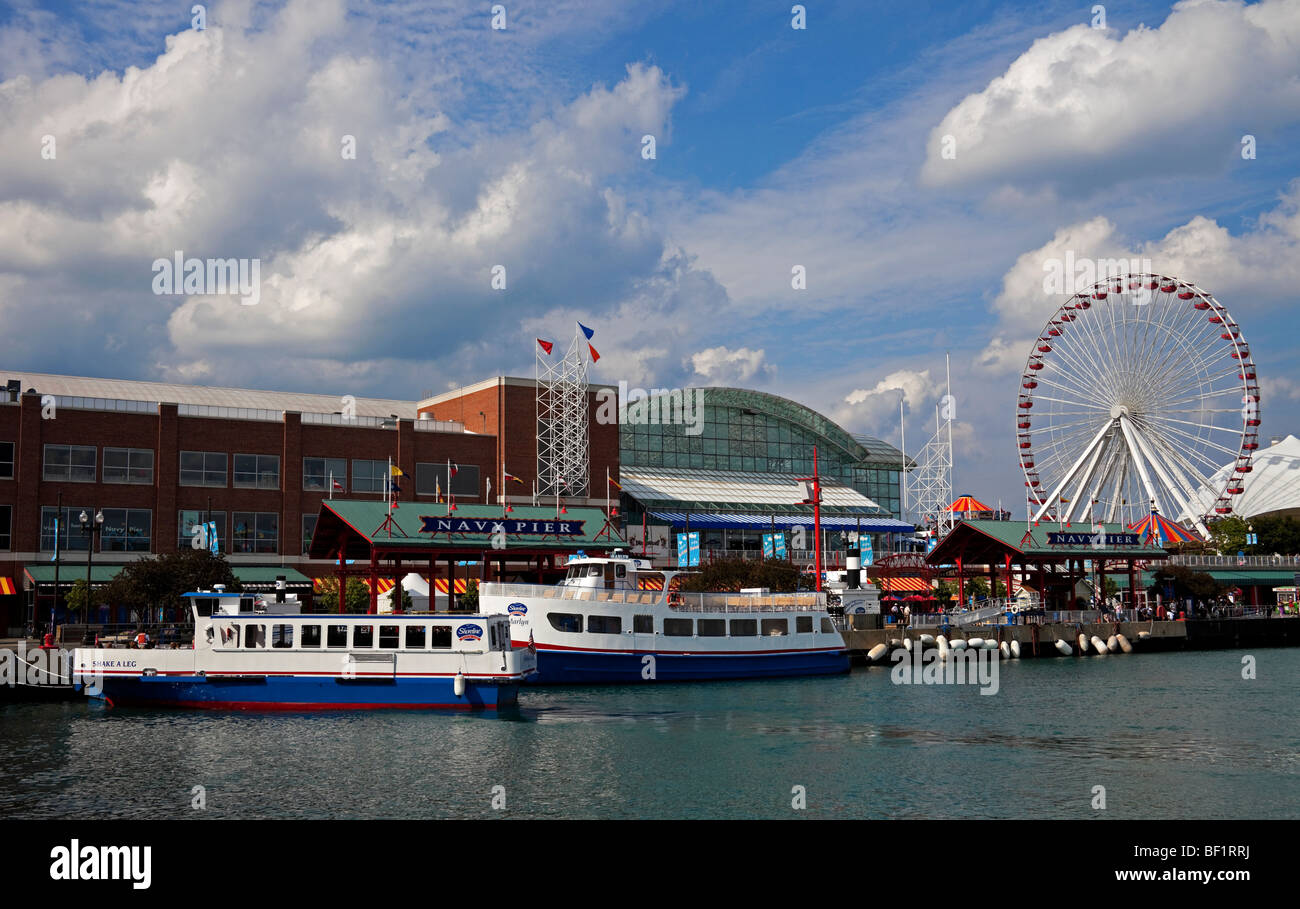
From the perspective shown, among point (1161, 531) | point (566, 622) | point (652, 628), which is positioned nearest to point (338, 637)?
point (566, 622)

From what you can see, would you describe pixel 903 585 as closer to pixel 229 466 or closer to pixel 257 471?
pixel 257 471

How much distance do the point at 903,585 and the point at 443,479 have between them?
4406cm

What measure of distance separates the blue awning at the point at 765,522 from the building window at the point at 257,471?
4399 cm

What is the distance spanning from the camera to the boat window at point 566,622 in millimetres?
57062

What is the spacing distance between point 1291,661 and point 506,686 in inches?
2232

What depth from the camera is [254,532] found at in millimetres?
94938

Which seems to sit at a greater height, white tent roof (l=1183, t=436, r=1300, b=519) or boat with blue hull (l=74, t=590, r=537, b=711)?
white tent roof (l=1183, t=436, r=1300, b=519)

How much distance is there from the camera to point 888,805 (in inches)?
1147

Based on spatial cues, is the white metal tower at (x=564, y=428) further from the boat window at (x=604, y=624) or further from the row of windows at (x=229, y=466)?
the boat window at (x=604, y=624)

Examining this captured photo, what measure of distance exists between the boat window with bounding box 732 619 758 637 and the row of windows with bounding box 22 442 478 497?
33.4 m

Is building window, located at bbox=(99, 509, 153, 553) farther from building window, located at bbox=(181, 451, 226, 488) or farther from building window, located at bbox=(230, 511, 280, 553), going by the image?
building window, located at bbox=(230, 511, 280, 553)

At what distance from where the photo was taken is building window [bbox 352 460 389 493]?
332 ft

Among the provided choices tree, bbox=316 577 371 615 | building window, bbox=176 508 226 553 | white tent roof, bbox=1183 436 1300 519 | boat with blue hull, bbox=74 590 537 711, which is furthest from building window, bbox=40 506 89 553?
white tent roof, bbox=1183 436 1300 519
